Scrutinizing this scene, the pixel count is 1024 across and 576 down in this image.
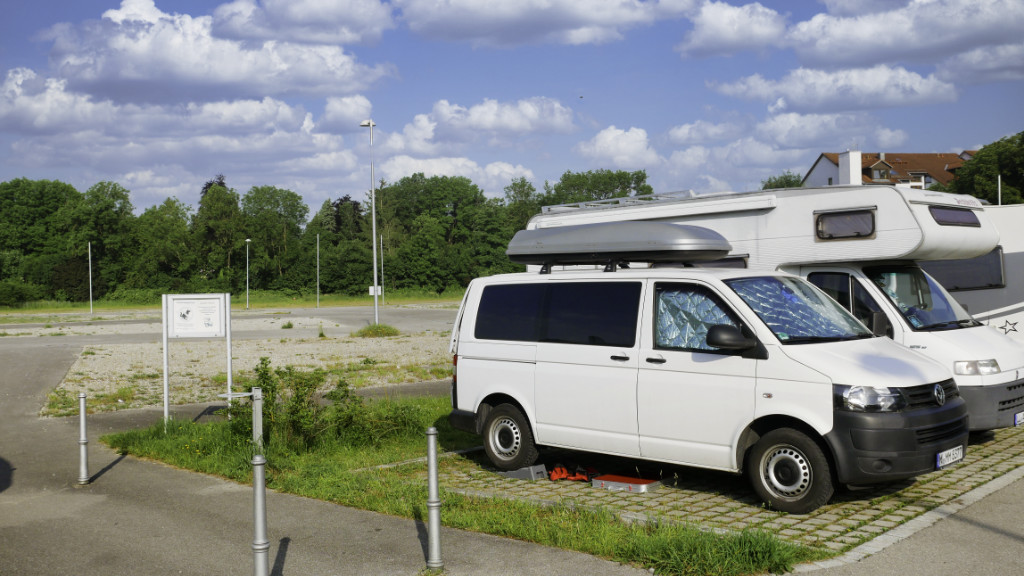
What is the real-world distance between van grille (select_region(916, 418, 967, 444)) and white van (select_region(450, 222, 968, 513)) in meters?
0.02

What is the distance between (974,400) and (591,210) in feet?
19.4

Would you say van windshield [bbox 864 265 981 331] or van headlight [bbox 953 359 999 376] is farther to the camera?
van windshield [bbox 864 265 981 331]

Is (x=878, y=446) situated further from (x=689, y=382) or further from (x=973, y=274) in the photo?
(x=973, y=274)

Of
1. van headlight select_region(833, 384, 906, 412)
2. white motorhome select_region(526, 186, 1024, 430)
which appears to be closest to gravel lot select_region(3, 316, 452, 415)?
white motorhome select_region(526, 186, 1024, 430)

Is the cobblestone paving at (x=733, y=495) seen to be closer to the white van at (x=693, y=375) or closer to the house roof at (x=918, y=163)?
the white van at (x=693, y=375)

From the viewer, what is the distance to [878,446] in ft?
21.1

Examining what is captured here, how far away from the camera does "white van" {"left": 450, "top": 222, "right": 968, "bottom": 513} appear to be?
6.58 meters

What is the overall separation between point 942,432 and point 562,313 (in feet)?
11.2

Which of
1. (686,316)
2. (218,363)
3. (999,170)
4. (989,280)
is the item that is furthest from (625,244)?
(999,170)

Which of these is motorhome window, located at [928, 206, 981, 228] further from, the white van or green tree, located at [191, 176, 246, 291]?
green tree, located at [191, 176, 246, 291]

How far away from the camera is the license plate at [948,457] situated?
6687 millimetres

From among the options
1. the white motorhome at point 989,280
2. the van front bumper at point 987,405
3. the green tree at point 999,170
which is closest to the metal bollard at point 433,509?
the van front bumper at point 987,405

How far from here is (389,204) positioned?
10781cm

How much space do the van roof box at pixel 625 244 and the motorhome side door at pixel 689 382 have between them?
835 millimetres
